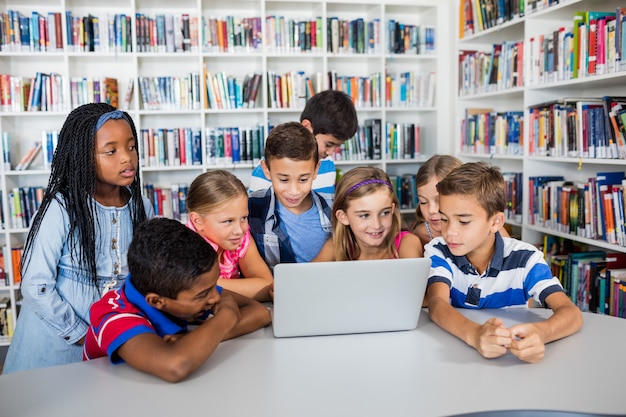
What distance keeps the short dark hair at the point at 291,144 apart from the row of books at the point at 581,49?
5.13 feet

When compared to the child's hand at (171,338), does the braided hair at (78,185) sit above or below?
above

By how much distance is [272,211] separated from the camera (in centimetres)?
197

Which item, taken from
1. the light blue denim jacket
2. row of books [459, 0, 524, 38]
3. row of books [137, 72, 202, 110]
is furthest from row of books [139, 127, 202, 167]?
the light blue denim jacket

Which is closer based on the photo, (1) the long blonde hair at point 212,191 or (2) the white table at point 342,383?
(2) the white table at point 342,383

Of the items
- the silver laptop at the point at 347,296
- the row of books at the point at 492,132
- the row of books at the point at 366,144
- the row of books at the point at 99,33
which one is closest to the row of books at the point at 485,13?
the row of books at the point at 492,132

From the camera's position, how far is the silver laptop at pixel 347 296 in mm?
1185

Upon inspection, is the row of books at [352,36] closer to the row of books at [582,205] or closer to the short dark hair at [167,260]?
the row of books at [582,205]

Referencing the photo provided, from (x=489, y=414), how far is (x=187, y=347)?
1.79 ft

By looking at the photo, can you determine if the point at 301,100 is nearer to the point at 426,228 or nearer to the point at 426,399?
the point at 426,228

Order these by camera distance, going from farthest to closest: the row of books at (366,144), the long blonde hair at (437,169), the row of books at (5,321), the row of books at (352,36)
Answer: the row of books at (366,144), the row of books at (352,36), the row of books at (5,321), the long blonde hair at (437,169)

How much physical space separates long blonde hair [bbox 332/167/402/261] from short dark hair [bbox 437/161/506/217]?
0.29m

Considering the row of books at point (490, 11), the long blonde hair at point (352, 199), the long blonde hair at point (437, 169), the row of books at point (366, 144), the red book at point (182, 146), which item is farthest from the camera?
the row of books at point (366, 144)

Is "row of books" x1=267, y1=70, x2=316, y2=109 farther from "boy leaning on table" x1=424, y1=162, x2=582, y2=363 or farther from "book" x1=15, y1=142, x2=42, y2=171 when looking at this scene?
"boy leaning on table" x1=424, y1=162, x2=582, y2=363

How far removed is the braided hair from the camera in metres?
1.51
